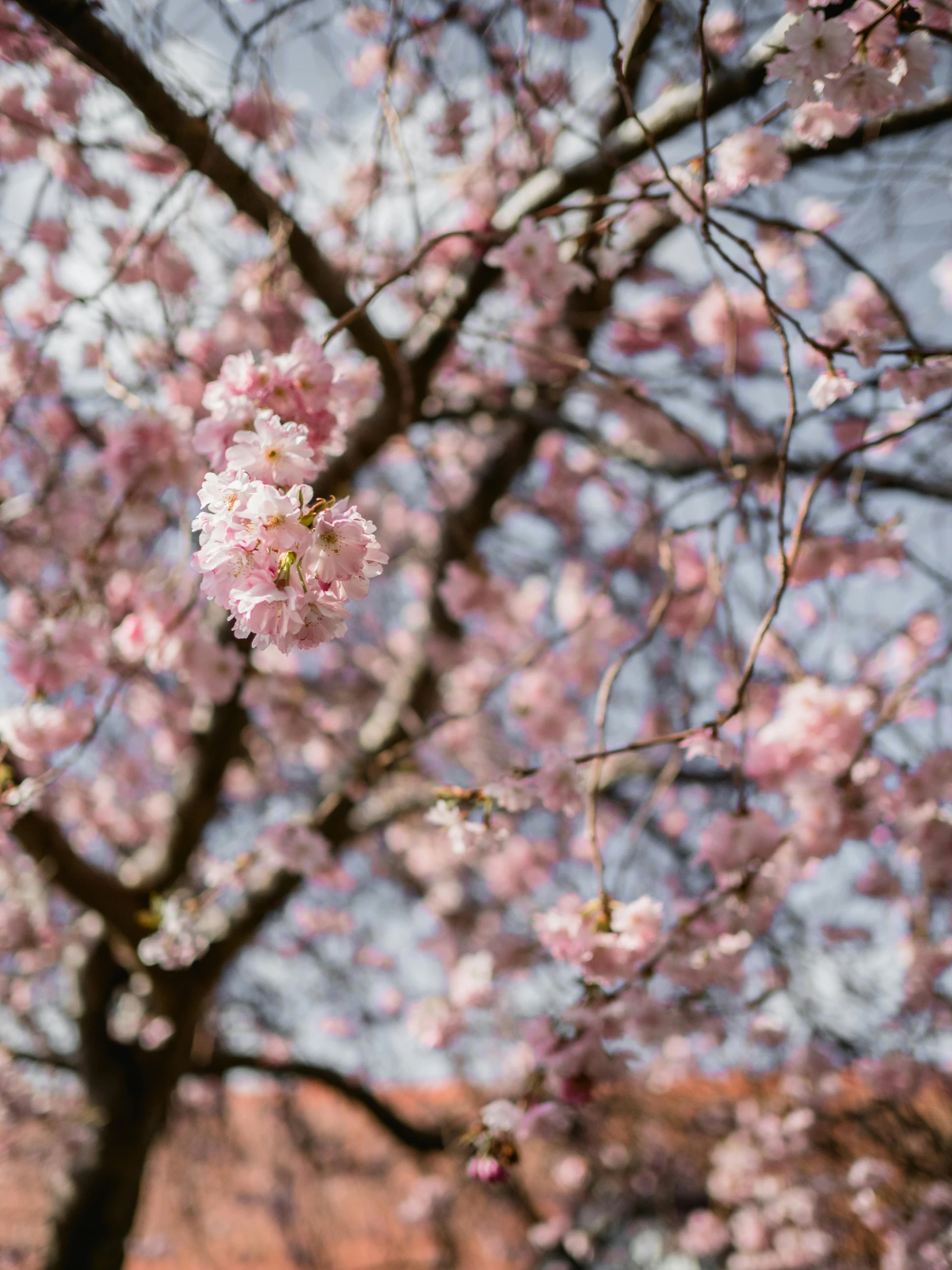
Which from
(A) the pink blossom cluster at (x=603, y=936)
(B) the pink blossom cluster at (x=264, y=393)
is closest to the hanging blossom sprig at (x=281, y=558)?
(B) the pink blossom cluster at (x=264, y=393)

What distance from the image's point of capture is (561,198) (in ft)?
7.79

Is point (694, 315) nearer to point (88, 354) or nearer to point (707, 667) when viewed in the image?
point (707, 667)

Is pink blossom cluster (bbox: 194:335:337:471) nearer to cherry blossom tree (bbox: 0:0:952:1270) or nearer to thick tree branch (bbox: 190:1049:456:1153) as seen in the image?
cherry blossom tree (bbox: 0:0:952:1270)

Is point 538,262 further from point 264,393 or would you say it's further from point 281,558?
point 281,558

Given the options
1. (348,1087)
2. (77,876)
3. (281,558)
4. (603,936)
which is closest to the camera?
(281,558)

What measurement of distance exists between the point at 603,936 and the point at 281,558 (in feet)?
3.37

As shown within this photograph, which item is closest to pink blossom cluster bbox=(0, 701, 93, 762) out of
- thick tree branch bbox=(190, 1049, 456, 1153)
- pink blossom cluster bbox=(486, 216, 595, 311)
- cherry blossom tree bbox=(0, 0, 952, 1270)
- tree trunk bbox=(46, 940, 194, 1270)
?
cherry blossom tree bbox=(0, 0, 952, 1270)

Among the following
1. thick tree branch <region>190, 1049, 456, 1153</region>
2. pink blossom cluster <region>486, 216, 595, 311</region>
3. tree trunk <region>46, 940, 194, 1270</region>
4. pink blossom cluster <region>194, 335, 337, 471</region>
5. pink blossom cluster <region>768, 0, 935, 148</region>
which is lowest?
tree trunk <region>46, 940, 194, 1270</region>

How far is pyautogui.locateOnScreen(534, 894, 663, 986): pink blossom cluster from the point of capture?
5.33 ft

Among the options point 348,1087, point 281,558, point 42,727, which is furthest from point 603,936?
point 348,1087

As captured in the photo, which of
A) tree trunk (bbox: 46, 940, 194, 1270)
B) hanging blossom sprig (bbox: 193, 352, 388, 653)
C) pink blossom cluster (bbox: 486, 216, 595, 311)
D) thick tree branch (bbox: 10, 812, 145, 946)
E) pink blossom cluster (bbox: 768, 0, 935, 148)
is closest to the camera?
hanging blossom sprig (bbox: 193, 352, 388, 653)

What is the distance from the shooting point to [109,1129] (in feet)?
11.3

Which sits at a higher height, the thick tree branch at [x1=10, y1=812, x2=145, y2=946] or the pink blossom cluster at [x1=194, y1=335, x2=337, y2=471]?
the pink blossom cluster at [x1=194, y1=335, x2=337, y2=471]

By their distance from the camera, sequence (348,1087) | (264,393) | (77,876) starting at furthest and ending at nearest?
(348,1087)
(77,876)
(264,393)
